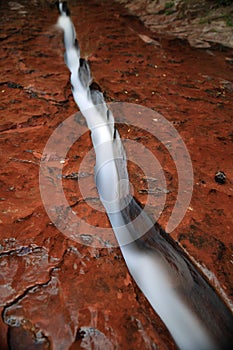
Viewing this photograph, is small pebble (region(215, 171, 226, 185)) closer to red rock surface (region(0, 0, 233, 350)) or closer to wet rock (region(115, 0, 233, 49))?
A: red rock surface (region(0, 0, 233, 350))

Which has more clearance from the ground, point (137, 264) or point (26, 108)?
point (26, 108)

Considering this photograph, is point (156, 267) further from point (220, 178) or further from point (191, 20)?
point (191, 20)

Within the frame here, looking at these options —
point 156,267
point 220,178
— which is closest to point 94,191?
point 156,267

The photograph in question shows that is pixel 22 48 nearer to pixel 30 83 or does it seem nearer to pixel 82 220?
Answer: pixel 30 83

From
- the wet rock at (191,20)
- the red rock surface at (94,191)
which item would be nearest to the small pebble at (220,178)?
the red rock surface at (94,191)

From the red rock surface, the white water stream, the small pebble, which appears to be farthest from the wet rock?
the white water stream

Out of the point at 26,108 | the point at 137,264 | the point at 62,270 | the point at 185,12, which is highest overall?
the point at 185,12

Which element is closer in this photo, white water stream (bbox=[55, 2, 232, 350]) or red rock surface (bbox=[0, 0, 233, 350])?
red rock surface (bbox=[0, 0, 233, 350])

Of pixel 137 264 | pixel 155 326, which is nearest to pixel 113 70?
pixel 137 264

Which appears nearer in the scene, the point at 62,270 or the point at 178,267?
the point at 62,270
